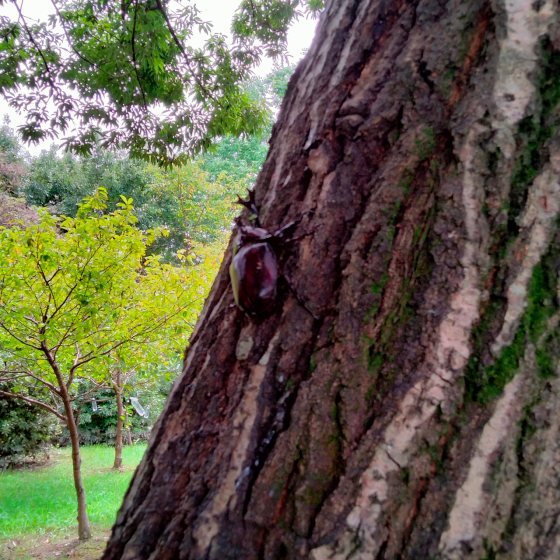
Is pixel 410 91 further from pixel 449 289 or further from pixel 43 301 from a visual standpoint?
pixel 43 301

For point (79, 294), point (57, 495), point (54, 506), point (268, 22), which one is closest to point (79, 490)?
point (79, 294)

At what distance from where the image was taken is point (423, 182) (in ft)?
2.60

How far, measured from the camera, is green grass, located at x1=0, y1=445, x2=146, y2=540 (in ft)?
22.1

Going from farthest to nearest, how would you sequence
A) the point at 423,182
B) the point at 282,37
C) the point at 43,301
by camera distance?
the point at 282,37 → the point at 43,301 → the point at 423,182

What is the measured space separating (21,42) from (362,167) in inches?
217

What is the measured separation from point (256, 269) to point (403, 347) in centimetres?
31

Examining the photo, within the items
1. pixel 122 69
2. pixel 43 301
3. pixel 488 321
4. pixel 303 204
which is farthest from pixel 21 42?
pixel 488 321

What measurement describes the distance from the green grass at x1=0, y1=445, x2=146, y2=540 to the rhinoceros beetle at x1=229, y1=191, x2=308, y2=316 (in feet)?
21.9

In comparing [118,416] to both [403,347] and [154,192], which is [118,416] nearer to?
[154,192]

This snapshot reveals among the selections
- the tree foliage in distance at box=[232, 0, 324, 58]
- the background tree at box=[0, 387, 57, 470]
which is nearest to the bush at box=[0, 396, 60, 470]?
the background tree at box=[0, 387, 57, 470]

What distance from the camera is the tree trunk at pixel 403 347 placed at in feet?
2.26

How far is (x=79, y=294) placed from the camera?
5.17 meters

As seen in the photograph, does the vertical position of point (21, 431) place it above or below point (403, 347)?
below

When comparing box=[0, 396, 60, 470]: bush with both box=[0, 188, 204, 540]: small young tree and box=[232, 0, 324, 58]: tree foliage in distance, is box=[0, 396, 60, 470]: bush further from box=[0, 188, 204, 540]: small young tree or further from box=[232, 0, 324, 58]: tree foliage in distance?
box=[232, 0, 324, 58]: tree foliage in distance
